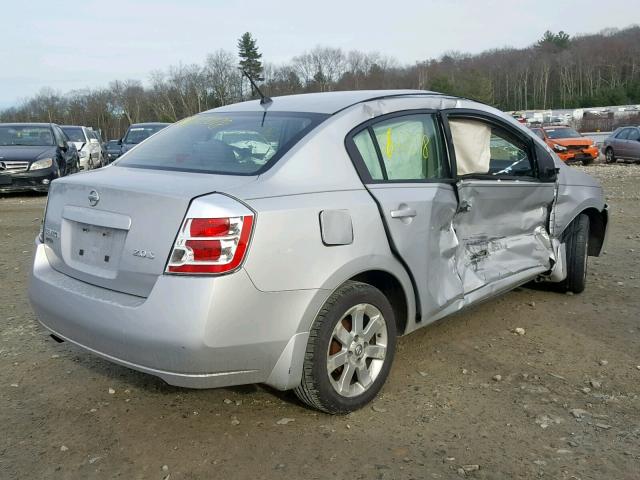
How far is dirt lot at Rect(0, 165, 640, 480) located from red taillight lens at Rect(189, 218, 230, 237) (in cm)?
104

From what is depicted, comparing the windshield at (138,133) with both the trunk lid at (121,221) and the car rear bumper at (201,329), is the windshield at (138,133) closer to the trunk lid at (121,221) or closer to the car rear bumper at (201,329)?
the trunk lid at (121,221)

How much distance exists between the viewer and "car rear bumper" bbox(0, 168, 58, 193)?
507 inches

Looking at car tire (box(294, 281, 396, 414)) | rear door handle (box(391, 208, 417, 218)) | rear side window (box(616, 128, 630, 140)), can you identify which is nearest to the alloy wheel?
car tire (box(294, 281, 396, 414))

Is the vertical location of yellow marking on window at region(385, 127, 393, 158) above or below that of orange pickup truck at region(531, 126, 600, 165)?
above

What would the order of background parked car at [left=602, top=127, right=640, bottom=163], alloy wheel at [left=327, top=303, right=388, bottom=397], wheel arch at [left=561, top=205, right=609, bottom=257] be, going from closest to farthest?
alloy wheel at [left=327, top=303, right=388, bottom=397], wheel arch at [left=561, top=205, right=609, bottom=257], background parked car at [left=602, top=127, right=640, bottom=163]

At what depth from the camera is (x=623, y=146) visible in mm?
23141

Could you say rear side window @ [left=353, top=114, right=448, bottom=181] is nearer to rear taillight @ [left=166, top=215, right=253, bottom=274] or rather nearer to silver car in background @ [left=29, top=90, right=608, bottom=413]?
silver car in background @ [left=29, top=90, right=608, bottom=413]

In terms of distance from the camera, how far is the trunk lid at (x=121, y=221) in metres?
2.82

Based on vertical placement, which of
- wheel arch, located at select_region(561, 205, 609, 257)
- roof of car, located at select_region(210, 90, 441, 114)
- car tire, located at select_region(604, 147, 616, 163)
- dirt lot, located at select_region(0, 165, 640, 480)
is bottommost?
car tire, located at select_region(604, 147, 616, 163)

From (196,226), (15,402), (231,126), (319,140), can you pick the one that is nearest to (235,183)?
(196,226)

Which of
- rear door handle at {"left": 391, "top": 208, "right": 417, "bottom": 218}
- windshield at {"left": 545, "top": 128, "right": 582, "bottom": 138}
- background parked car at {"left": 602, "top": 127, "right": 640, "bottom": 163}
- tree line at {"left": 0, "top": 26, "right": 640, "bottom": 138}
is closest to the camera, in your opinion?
rear door handle at {"left": 391, "top": 208, "right": 417, "bottom": 218}

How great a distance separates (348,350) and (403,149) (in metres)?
1.25

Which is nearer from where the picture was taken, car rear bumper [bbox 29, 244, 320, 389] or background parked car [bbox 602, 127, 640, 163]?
car rear bumper [bbox 29, 244, 320, 389]

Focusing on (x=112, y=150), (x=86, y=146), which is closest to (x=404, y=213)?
(x=86, y=146)
